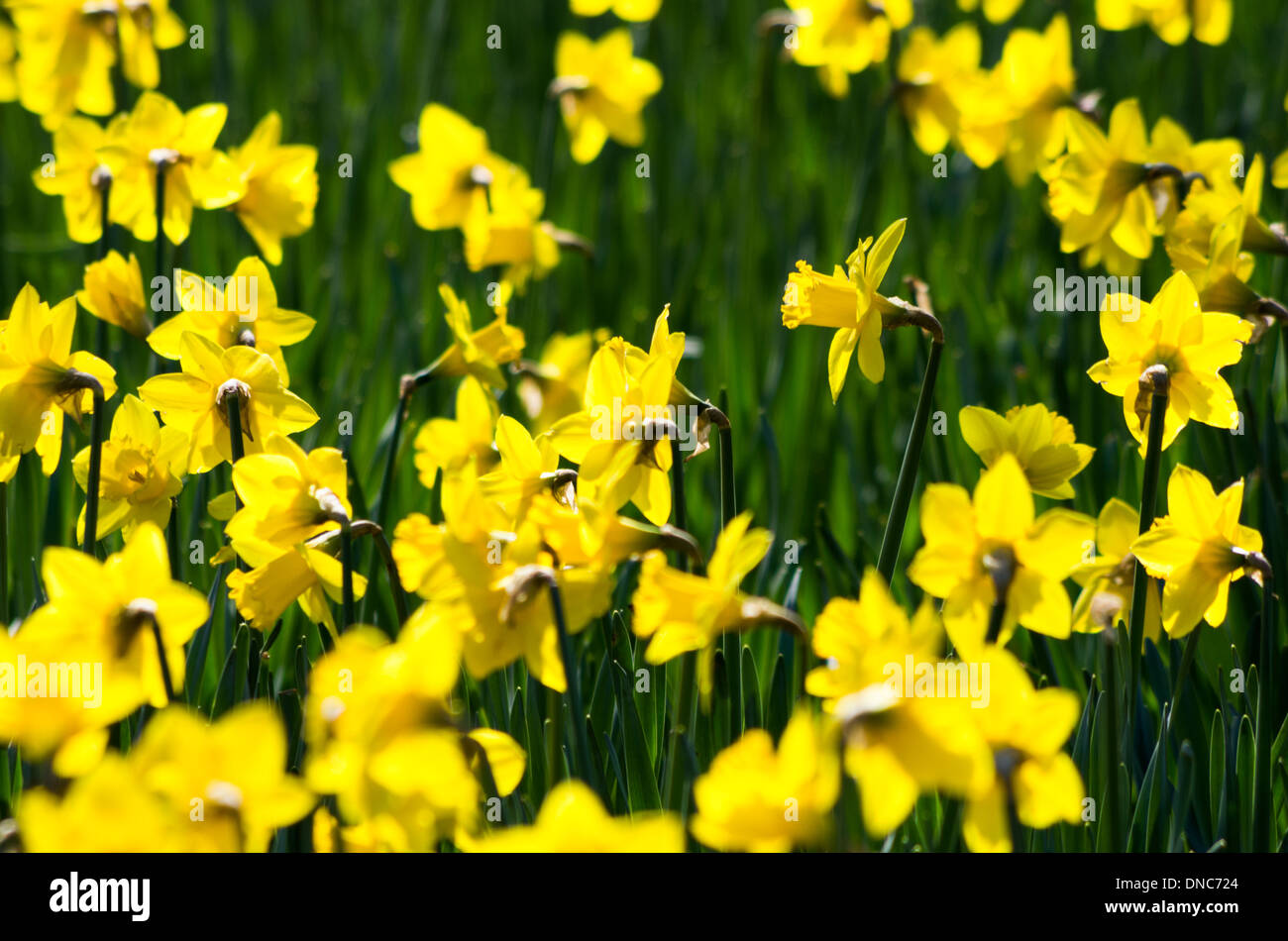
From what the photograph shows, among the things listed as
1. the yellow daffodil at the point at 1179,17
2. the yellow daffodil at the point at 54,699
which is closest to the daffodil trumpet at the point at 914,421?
the yellow daffodil at the point at 54,699

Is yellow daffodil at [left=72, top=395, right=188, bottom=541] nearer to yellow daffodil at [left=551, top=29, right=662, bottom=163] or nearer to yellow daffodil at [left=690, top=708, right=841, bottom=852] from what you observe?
yellow daffodil at [left=690, top=708, right=841, bottom=852]

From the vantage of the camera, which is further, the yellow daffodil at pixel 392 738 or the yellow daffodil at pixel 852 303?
the yellow daffodil at pixel 852 303

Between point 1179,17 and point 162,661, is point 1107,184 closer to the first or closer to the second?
point 1179,17

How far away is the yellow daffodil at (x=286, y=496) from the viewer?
1436 millimetres

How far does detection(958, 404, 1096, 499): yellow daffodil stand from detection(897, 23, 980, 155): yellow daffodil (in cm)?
199

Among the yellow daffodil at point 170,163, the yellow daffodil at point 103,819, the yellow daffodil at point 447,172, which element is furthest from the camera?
the yellow daffodil at point 447,172

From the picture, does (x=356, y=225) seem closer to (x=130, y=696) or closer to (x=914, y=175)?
(x=914, y=175)

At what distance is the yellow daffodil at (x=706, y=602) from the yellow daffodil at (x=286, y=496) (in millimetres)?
402

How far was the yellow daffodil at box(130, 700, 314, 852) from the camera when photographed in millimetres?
998

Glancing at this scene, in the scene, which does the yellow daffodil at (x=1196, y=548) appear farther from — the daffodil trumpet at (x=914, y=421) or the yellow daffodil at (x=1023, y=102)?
the yellow daffodil at (x=1023, y=102)

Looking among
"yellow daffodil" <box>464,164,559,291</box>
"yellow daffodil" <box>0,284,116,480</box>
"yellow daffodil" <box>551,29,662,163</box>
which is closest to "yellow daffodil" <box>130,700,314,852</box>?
"yellow daffodil" <box>0,284,116,480</box>

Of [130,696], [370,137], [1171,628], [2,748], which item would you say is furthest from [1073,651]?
[370,137]
